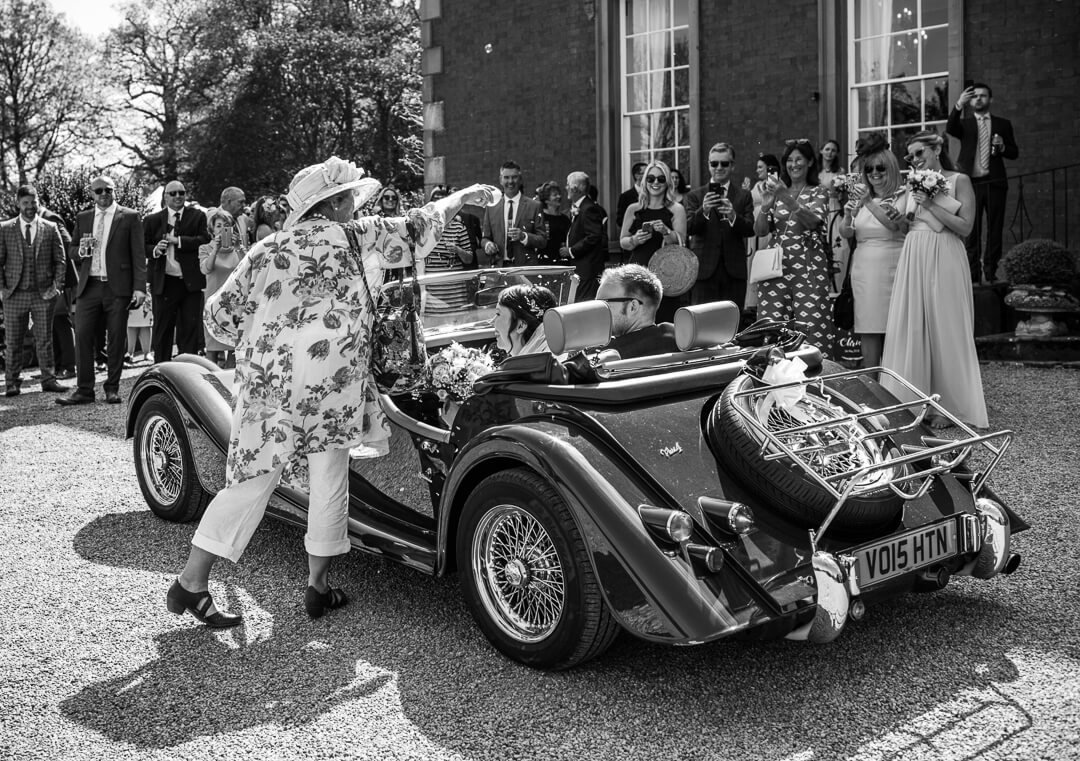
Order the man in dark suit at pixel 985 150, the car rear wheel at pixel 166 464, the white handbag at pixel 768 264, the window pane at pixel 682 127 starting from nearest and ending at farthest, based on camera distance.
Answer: the car rear wheel at pixel 166 464 < the white handbag at pixel 768 264 < the man in dark suit at pixel 985 150 < the window pane at pixel 682 127

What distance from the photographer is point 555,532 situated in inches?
135

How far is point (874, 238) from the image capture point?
764cm

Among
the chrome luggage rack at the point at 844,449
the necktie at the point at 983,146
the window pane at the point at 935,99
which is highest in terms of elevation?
the window pane at the point at 935,99

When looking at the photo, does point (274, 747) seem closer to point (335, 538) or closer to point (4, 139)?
point (335, 538)

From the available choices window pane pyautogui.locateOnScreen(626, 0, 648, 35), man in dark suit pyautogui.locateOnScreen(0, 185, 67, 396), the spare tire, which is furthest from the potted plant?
man in dark suit pyautogui.locateOnScreen(0, 185, 67, 396)

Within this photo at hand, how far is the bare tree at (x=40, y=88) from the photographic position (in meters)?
40.3

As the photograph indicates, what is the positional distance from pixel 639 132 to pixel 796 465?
426 inches

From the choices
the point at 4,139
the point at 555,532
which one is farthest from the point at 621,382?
the point at 4,139

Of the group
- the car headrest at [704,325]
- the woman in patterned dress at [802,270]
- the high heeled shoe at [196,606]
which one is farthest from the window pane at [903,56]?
the high heeled shoe at [196,606]

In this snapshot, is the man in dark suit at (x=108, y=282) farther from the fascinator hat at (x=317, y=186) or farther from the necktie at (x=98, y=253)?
the fascinator hat at (x=317, y=186)

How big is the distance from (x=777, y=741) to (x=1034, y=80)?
9.68 m

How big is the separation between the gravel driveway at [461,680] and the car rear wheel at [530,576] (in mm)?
131

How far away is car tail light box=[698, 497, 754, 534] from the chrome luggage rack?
0.70ft

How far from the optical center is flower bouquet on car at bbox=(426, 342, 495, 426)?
4461 mm
